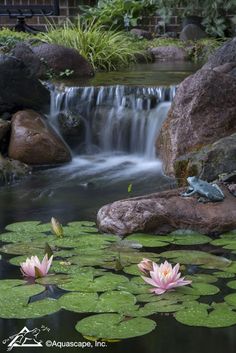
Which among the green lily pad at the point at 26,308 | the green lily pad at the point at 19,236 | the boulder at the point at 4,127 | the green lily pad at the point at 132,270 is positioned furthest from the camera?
the boulder at the point at 4,127

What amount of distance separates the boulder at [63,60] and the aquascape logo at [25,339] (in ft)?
25.2

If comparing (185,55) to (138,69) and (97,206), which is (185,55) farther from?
(97,206)

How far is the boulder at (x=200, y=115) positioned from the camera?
6.90 m

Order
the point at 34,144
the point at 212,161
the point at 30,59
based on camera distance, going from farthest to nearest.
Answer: the point at 30,59 → the point at 34,144 → the point at 212,161

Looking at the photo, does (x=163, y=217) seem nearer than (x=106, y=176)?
Yes

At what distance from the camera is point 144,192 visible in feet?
20.5

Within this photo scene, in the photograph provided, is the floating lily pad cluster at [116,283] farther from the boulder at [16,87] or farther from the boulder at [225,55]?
the boulder at [225,55]

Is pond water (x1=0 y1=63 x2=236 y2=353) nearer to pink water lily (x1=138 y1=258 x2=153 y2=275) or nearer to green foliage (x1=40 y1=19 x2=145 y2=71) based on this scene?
pink water lily (x1=138 y1=258 x2=153 y2=275)

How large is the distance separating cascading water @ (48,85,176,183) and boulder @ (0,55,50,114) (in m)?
0.38

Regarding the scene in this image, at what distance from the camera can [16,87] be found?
335 inches

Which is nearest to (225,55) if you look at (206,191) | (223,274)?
(206,191)

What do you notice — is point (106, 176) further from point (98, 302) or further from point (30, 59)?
point (98, 302)

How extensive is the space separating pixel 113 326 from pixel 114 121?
18.6ft

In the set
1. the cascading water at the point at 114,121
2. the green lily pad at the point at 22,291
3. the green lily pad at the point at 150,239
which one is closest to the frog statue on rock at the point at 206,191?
the green lily pad at the point at 150,239
